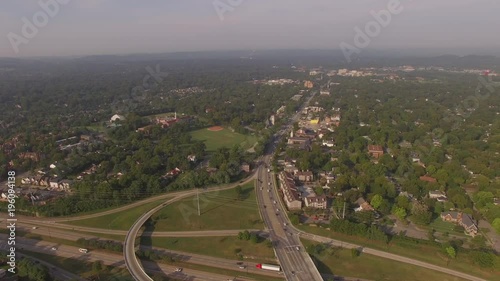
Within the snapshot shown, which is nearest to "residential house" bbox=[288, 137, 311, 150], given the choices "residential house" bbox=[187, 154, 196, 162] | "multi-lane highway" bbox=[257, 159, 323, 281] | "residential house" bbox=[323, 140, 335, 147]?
"residential house" bbox=[323, 140, 335, 147]

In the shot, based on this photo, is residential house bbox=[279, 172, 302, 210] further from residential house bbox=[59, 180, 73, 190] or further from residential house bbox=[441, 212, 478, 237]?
residential house bbox=[59, 180, 73, 190]

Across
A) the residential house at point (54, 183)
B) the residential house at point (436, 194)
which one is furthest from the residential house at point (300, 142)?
the residential house at point (54, 183)

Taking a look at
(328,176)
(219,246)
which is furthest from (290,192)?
(219,246)

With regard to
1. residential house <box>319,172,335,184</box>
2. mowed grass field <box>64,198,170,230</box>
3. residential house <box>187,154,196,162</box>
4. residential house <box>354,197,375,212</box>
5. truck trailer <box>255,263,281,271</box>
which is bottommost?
truck trailer <box>255,263,281,271</box>

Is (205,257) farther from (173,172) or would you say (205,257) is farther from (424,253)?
(173,172)

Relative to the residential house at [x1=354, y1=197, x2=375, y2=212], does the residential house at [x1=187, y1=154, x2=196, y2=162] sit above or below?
above
